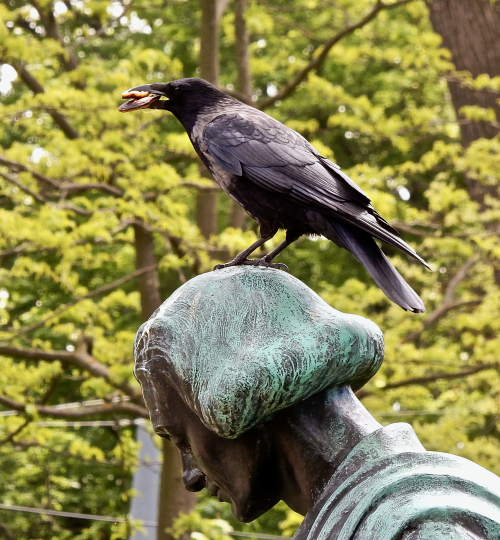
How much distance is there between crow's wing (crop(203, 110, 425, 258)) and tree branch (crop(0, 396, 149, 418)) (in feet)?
14.9

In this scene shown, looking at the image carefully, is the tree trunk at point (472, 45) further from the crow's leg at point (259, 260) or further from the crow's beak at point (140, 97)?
the crow's beak at point (140, 97)

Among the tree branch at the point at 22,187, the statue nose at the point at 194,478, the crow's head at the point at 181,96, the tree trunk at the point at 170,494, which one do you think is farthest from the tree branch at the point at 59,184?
the statue nose at the point at 194,478

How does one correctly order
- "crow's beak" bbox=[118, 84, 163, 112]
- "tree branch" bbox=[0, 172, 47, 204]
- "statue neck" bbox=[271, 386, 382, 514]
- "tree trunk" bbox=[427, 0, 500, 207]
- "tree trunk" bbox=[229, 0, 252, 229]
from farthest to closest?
"tree trunk" bbox=[427, 0, 500, 207] → "tree trunk" bbox=[229, 0, 252, 229] → "tree branch" bbox=[0, 172, 47, 204] → "crow's beak" bbox=[118, 84, 163, 112] → "statue neck" bbox=[271, 386, 382, 514]

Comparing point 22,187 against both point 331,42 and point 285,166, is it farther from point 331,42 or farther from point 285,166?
point 285,166

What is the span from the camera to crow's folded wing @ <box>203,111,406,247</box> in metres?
2.54

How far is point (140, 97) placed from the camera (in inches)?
109

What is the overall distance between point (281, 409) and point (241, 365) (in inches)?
6.0

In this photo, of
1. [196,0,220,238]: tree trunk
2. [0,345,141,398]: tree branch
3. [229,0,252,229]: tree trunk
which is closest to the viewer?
[0,345,141,398]: tree branch

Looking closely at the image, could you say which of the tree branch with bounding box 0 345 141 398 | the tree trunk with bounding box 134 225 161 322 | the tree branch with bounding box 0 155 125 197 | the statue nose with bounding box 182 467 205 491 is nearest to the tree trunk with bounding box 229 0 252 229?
the tree trunk with bounding box 134 225 161 322

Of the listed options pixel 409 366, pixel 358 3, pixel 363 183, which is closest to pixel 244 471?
pixel 363 183

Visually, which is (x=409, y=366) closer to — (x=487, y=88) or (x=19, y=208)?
(x=487, y=88)

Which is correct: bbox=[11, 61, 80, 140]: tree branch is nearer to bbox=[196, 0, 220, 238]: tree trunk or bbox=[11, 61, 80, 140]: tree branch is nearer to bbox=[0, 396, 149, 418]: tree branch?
bbox=[196, 0, 220, 238]: tree trunk

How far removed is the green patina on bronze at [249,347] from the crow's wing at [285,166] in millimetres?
526

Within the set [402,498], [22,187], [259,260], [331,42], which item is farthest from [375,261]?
[331,42]
